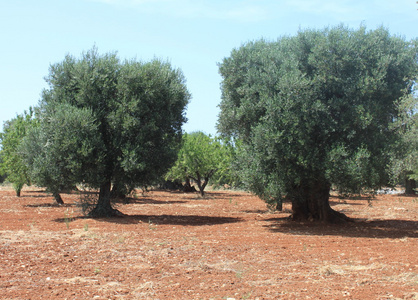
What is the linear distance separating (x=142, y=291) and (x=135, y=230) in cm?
815

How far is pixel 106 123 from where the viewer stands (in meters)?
18.6

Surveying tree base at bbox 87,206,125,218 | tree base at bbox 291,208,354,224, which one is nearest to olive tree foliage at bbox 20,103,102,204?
tree base at bbox 87,206,125,218

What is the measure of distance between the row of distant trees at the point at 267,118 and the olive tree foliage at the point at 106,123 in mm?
57

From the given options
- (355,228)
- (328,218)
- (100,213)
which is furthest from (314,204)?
Result: (100,213)

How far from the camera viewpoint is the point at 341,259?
11.1 meters

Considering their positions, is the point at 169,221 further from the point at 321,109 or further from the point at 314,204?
the point at 321,109

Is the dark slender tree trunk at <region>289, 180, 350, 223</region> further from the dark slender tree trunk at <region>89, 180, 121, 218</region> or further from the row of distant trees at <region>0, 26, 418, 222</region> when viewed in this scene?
the dark slender tree trunk at <region>89, 180, 121, 218</region>

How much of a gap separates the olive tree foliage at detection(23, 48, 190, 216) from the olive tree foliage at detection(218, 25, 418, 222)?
3.76 m

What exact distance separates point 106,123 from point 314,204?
34.8 feet

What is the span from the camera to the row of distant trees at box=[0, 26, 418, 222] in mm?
15320

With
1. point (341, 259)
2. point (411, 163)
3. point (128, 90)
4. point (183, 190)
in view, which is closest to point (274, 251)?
point (341, 259)

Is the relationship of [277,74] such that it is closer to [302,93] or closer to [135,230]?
[302,93]

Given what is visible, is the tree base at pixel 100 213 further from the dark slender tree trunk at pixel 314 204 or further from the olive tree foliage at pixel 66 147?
the dark slender tree trunk at pixel 314 204

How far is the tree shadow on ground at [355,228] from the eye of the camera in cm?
1603
